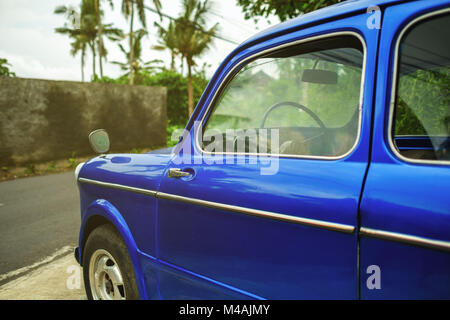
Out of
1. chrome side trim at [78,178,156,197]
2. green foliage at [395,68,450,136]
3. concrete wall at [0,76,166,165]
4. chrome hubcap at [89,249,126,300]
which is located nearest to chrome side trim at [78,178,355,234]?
chrome side trim at [78,178,156,197]

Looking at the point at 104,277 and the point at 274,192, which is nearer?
the point at 274,192

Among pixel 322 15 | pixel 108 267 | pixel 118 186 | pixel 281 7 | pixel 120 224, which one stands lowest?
pixel 108 267

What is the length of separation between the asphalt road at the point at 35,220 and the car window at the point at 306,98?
2862mm

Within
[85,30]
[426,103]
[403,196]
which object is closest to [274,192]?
[403,196]

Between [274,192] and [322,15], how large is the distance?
745 millimetres

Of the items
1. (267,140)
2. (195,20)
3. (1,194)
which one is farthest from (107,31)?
(267,140)

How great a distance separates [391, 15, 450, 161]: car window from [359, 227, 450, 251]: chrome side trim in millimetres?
309

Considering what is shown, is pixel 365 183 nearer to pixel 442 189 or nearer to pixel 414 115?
pixel 442 189

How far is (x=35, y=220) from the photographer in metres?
5.23

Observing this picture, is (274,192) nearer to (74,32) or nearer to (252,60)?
(252,60)

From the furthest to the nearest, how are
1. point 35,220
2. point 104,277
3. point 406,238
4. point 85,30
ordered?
1. point 85,30
2. point 35,220
3. point 104,277
4. point 406,238
